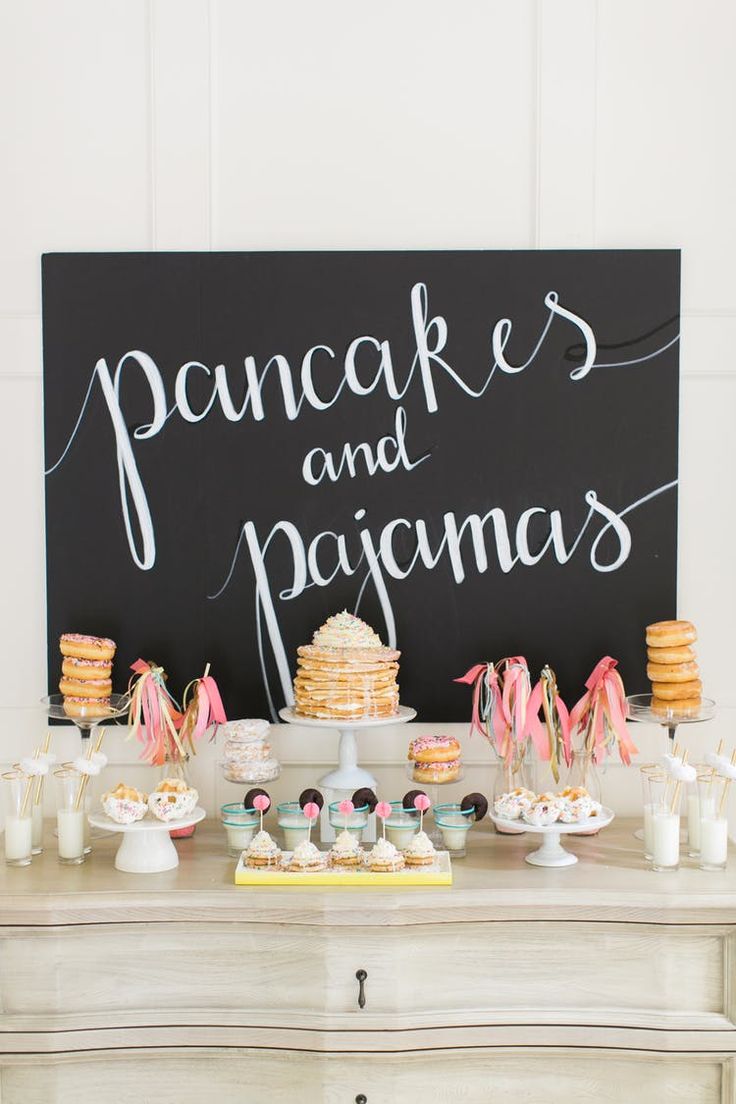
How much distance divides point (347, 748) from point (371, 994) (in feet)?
2.03

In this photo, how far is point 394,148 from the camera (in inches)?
114

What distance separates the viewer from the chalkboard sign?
2879mm

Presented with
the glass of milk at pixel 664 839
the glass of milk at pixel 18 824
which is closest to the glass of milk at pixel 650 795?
the glass of milk at pixel 664 839

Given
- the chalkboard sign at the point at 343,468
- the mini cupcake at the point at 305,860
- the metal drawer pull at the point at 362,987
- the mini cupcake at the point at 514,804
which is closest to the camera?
the metal drawer pull at the point at 362,987

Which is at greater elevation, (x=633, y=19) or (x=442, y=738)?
(x=633, y=19)

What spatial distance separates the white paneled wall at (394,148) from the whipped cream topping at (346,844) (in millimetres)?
485

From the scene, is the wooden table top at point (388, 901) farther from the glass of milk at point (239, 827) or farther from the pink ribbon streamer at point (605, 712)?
the pink ribbon streamer at point (605, 712)

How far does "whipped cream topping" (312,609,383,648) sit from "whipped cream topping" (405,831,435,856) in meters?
0.50

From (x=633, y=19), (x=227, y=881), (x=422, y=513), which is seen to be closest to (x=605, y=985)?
(x=227, y=881)

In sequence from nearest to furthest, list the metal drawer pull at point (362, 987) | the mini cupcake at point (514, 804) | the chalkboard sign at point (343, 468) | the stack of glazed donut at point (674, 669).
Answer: the metal drawer pull at point (362, 987) < the mini cupcake at point (514, 804) < the stack of glazed donut at point (674, 669) < the chalkboard sign at point (343, 468)

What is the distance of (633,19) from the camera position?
288 cm

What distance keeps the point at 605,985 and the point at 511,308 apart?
1.77 m

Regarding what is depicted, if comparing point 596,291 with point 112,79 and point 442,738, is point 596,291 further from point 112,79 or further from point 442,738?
point 112,79

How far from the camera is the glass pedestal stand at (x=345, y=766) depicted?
258 centimetres
